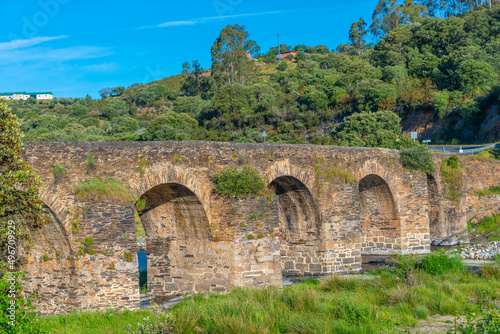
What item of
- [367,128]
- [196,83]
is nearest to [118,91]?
[196,83]

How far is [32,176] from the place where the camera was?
382 inches

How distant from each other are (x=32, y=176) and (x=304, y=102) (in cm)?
4093

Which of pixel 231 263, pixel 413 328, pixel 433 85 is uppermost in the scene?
pixel 433 85

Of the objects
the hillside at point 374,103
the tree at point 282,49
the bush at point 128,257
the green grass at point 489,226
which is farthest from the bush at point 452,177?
the tree at point 282,49

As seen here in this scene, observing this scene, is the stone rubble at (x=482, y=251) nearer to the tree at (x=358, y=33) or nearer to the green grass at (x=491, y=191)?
the green grass at (x=491, y=191)

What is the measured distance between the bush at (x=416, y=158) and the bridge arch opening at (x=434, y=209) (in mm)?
2203

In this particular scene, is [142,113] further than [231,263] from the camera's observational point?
Yes

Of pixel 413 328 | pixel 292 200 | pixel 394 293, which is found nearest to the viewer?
pixel 413 328

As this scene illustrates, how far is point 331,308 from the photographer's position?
9.59 meters

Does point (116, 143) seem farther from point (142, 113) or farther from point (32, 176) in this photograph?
point (142, 113)

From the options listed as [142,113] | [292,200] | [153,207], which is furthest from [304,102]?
[153,207]

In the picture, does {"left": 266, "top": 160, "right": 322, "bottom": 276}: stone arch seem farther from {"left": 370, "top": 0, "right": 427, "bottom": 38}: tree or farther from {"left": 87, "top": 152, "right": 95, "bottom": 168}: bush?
{"left": 370, "top": 0, "right": 427, "bottom": 38}: tree

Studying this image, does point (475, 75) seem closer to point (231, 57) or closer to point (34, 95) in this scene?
point (231, 57)

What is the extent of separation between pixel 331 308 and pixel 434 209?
15.6 m
